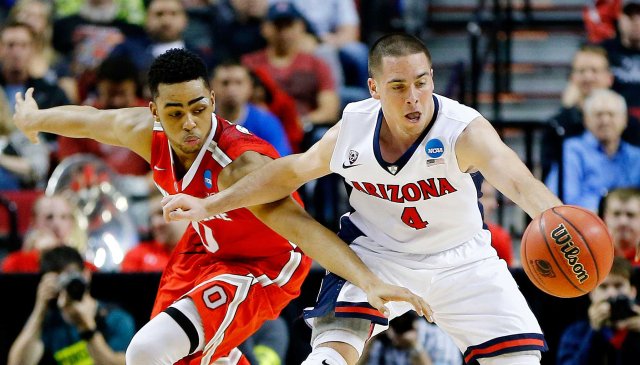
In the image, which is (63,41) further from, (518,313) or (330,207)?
(518,313)

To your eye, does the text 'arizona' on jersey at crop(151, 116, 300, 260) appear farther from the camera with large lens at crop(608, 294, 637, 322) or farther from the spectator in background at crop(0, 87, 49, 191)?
the spectator in background at crop(0, 87, 49, 191)

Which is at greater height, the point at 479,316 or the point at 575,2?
the point at 575,2

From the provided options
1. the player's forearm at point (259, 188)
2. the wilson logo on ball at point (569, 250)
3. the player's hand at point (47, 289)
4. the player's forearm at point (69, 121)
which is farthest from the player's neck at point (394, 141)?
the player's hand at point (47, 289)

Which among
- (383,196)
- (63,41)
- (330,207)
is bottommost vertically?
(330,207)

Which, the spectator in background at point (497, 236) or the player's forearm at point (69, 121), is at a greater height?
the player's forearm at point (69, 121)

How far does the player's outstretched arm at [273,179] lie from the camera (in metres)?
5.18

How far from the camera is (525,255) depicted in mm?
4621


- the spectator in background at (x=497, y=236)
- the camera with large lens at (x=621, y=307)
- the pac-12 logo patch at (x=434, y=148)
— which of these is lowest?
the camera with large lens at (x=621, y=307)

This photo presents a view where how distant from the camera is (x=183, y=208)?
5004 mm

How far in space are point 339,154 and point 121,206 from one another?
3.52m

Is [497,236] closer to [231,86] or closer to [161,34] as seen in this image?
[231,86]

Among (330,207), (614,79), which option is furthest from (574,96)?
(330,207)

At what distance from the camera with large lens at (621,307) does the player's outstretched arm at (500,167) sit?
7.74 ft

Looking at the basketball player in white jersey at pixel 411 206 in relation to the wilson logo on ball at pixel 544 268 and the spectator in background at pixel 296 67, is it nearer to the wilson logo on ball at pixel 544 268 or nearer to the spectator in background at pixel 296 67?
the wilson logo on ball at pixel 544 268
